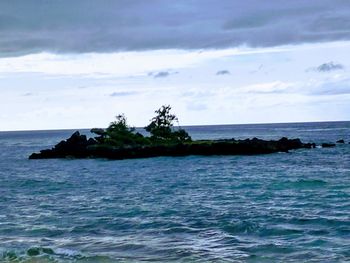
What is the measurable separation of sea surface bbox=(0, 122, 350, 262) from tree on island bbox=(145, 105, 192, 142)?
4035 centimetres

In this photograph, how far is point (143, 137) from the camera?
4028 inches

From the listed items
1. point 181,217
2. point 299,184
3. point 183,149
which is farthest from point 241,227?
point 183,149

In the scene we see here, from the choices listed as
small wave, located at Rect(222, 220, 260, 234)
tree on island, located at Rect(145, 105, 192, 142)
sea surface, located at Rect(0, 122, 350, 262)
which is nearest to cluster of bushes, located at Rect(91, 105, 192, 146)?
tree on island, located at Rect(145, 105, 192, 142)

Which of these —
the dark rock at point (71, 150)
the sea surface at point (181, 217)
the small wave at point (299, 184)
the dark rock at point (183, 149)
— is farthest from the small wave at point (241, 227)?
the dark rock at point (71, 150)

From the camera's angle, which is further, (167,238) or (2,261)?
(167,238)

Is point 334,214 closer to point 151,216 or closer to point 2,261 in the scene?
point 151,216

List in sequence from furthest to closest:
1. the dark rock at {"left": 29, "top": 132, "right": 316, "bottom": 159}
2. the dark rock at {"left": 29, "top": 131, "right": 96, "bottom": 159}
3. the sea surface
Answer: the dark rock at {"left": 29, "top": 131, "right": 96, "bottom": 159} < the dark rock at {"left": 29, "top": 132, "right": 316, "bottom": 159} < the sea surface

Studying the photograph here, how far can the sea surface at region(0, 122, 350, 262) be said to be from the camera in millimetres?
23422

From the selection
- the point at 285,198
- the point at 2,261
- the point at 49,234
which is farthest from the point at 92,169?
the point at 2,261

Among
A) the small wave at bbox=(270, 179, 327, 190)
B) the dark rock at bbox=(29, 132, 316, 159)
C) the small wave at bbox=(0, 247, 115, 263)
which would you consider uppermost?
the dark rock at bbox=(29, 132, 316, 159)

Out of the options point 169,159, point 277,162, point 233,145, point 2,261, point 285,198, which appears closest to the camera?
point 2,261

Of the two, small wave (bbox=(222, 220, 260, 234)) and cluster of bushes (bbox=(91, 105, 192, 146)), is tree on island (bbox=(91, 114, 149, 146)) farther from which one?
small wave (bbox=(222, 220, 260, 234))

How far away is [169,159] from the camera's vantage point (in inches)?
3319

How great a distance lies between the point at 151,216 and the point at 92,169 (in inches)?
1599
